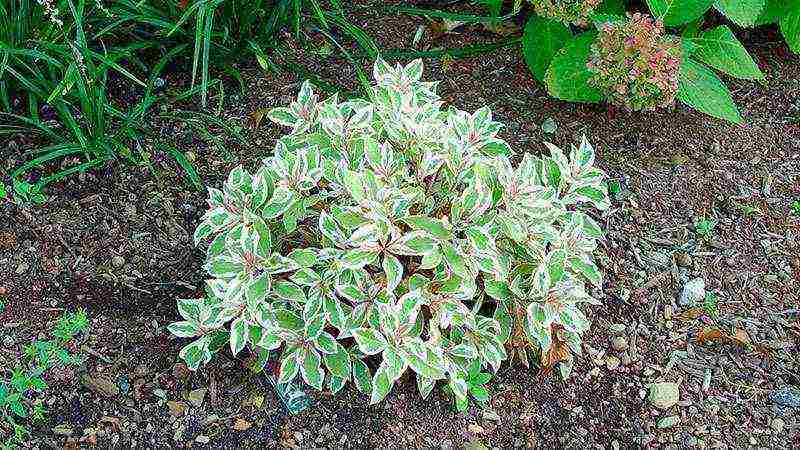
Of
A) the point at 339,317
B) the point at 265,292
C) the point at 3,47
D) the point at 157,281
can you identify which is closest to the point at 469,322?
the point at 339,317

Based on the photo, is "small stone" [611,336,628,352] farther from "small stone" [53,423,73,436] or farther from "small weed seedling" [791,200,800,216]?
"small stone" [53,423,73,436]

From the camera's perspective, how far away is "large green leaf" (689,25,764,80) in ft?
10.2

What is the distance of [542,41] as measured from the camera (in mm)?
3312

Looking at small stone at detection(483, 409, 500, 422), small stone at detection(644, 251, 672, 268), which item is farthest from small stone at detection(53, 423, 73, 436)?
small stone at detection(644, 251, 672, 268)

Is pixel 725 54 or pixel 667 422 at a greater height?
pixel 725 54

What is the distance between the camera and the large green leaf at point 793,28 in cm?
324

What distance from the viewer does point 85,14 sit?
3135 millimetres

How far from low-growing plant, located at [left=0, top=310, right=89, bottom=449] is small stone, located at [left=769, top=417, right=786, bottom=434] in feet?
6.08

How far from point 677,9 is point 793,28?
1.46 ft

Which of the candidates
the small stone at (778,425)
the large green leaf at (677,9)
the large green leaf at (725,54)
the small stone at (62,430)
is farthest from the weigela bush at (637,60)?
the small stone at (62,430)

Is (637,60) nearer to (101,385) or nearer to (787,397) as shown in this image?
(787,397)

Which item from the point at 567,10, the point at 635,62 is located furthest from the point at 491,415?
the point at 567,10

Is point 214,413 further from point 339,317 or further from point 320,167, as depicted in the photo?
point 320,167

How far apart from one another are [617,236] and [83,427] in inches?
65.1
